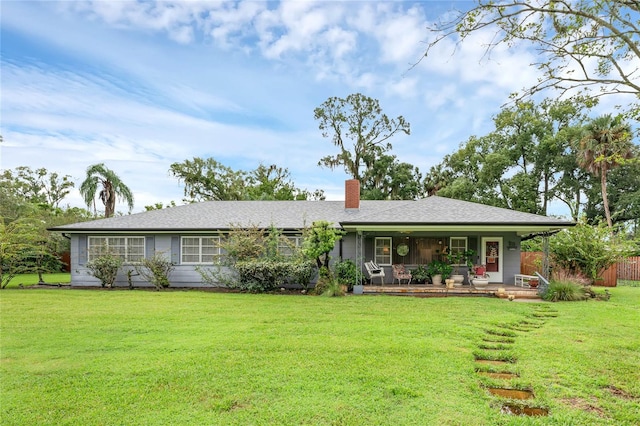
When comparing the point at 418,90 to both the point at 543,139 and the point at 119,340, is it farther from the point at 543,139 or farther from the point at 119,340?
the point at 543,139

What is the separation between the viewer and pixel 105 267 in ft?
47.6

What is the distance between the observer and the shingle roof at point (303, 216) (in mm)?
12852

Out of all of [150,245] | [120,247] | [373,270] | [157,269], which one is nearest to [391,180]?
[373,270]

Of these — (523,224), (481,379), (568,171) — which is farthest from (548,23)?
(568,171)

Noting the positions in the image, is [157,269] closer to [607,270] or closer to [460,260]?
[460,260]

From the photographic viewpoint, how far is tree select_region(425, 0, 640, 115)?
14.2 ft

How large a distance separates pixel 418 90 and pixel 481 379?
11811 mm

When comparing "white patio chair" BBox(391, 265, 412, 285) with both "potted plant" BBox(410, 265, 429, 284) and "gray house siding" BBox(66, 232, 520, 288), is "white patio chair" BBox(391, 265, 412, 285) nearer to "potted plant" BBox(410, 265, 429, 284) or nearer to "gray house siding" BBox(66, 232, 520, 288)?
"potted plant" BBox(410, 265, 429, 284)

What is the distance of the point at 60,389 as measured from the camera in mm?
4449

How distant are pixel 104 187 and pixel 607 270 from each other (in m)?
29.1

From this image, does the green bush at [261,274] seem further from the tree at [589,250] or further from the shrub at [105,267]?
the tree at [589,250]

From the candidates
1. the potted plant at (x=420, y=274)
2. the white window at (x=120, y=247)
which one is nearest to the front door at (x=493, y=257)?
the potted plant at (x=420, y=274)

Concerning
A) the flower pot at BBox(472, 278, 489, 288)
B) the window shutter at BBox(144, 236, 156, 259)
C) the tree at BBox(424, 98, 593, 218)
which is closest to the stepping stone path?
the flower pot at BBox(472, 278, 489, 288)

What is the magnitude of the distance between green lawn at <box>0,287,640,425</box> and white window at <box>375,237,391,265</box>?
5306 mm
